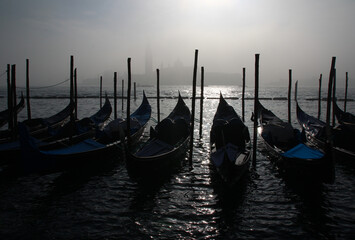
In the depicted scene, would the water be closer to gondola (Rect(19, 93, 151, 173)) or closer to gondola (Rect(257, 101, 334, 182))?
gondola (Rect(257, 101, 334, 182))

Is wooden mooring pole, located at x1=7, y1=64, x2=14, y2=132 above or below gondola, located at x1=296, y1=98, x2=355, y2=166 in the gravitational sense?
above

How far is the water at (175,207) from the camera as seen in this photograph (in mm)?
5023

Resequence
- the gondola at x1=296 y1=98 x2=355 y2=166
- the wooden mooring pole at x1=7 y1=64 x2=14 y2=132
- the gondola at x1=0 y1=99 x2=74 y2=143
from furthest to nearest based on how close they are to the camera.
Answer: the gondola at x1=0 y1=99 x2=74 y2=143
the wooden mooring pole at x1=7 y1=64 x2=14 y2=132
the gondola at x1=296 y1=98 x2=355 y2=166

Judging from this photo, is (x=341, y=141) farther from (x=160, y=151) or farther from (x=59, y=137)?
(x=59, y=137)

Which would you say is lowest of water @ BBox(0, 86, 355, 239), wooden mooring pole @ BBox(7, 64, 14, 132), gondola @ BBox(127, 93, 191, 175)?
water @ BBox(0, 86, 355, 239)

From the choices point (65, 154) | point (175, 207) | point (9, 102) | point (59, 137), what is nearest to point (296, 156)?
point (175, 207)

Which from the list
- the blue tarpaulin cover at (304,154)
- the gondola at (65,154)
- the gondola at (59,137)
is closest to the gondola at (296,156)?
the blue tarpaulin cover at (304,154)

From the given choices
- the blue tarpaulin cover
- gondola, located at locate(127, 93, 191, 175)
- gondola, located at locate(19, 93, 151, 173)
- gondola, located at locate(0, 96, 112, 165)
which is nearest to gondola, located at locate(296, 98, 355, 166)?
the blue tarpaulin cover

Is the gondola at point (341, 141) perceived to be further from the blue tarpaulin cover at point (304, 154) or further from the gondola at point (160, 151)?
the gondola at point (160, 151)

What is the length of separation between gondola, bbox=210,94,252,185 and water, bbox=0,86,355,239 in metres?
0.56

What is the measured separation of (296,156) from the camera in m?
6.93

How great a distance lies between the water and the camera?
5023mm

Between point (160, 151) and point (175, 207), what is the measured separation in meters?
2.42

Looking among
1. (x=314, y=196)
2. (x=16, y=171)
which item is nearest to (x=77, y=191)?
(x=16, y=171)
